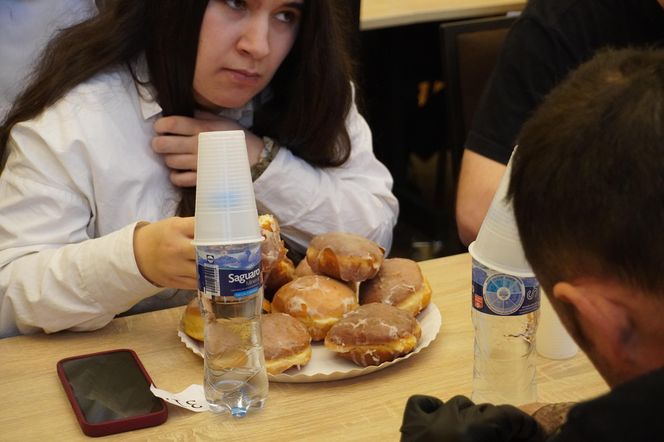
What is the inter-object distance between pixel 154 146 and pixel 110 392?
1.78ft

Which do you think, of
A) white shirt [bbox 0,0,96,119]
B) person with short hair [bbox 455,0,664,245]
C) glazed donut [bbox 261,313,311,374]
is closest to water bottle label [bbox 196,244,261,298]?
glazed donut [bbox 261,313,311,374]

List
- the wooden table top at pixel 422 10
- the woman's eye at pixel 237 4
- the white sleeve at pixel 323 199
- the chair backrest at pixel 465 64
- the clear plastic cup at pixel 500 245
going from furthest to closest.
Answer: the wooden table top at pixel 422 10 < the chair backrest at pixel 465 64 < the white sleeve at pixel 323 199 < the woman's eye at pixel 237 4 < the clear plastic cup at pixel 500 245

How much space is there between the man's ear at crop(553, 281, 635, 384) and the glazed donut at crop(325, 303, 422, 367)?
1.54 ft

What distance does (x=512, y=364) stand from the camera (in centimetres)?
107

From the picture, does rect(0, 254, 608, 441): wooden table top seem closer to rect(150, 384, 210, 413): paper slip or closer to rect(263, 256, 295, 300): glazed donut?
rect(150, 384, 210, 413): paper slip

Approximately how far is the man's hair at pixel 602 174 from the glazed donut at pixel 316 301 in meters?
0.54

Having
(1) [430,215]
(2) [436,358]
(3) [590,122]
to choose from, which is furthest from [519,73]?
(1) [430,215]

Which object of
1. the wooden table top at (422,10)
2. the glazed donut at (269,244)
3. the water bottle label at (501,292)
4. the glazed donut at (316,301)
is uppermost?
the water bottle label at (501,292)

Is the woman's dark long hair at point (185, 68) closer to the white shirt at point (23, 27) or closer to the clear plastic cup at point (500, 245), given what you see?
the white shirt at point (23, 27)

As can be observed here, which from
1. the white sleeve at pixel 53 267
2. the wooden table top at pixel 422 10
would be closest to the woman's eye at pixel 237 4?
the white sleeve at pixel 53 267

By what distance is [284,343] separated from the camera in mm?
1117

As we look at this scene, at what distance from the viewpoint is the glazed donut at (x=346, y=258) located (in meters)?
1.25

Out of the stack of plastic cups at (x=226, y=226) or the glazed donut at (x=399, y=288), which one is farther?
the glazed donut at (x=399, y=288)

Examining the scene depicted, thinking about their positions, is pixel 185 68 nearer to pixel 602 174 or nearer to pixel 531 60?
pixel 531 60
